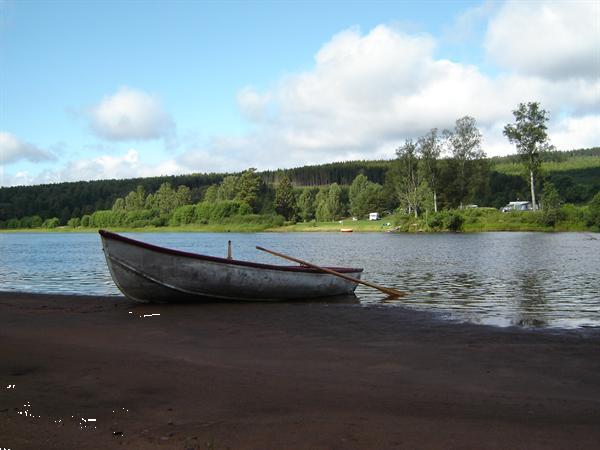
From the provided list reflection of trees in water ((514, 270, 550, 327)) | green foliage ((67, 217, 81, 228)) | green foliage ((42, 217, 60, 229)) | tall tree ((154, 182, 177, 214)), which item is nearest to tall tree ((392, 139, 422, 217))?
reflection of trees in water ((514, 270, 550, 327))

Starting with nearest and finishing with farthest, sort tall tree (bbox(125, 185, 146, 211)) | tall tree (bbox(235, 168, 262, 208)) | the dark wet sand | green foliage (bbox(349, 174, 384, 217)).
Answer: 1. the dark wet sand
2. green foliage (bbox(349, 174, 384, 217))
3. tall tree (bbox(235, 168, 262, 208))
4. tall tree (bbox(125, 185, 146, 211))

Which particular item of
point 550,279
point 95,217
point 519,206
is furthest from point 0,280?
point 95,217

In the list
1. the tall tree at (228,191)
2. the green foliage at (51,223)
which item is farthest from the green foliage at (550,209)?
the green foliage at (51,223)

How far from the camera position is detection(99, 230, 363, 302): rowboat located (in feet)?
52.3

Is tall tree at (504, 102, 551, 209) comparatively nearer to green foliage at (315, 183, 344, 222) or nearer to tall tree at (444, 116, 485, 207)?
tall tree at (444, 116, 485, 207)

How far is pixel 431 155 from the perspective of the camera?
8762 cm

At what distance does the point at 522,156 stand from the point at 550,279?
57213 mm

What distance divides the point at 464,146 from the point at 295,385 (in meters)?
83.1

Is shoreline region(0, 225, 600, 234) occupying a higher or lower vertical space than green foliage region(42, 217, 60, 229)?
lower

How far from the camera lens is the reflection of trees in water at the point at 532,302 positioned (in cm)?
1360

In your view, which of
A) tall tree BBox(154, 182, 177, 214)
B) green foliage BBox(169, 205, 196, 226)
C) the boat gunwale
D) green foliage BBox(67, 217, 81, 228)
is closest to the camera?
the boat gunwale

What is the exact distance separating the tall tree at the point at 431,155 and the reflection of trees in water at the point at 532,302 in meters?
64.4

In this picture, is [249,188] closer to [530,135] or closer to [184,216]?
[184,216]

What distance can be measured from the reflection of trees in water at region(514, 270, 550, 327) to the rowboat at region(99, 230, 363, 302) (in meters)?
6.72
